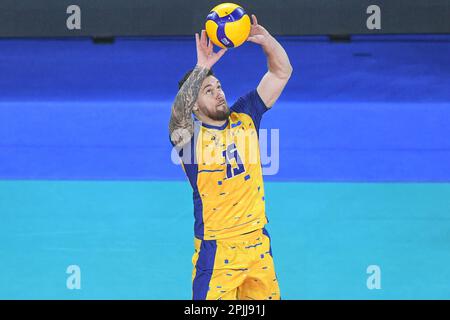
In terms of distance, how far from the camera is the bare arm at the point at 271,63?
5.53 meters

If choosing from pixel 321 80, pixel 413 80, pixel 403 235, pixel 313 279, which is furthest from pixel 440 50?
pixel 313 279

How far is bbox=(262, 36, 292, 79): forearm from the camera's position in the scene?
5539 millimetres

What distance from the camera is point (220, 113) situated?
5.46m

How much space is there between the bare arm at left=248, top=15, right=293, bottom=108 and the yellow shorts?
101 centimetres

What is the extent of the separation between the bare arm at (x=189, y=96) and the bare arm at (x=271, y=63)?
0.33m

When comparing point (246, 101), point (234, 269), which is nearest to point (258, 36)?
point (246, 101)

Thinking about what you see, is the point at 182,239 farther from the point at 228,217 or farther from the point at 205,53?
the point at 205,53

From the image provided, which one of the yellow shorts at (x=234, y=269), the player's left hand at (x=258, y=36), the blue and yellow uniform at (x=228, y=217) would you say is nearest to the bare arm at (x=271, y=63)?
the player's left hand at (x=258, y=36)

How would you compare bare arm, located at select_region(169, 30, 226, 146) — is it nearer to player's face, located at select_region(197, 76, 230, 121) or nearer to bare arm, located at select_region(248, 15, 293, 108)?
player's face, located at select_region(197, 76, 230, 121)

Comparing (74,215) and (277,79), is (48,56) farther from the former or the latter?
(277,79)

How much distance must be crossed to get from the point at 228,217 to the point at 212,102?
808 millimetres

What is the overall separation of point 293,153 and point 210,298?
5.04 meters

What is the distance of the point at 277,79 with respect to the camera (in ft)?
18.6

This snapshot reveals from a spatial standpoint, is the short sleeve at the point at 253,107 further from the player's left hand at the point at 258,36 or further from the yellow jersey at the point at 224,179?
the player's left hand at the point at 258,36
